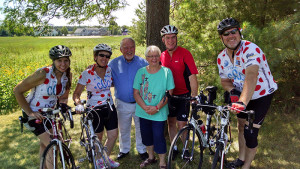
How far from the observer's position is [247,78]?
8.86 feet

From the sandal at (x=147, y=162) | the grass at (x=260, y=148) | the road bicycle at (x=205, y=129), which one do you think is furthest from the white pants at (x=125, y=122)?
the road bicycle at (x=205, y=129)

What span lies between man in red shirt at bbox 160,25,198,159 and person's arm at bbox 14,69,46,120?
1.83 metres

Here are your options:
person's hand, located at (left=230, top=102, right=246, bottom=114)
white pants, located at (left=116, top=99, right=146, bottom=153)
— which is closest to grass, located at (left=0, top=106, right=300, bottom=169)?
white pants, located at (left=116, top=99, right=146, bottom=153)

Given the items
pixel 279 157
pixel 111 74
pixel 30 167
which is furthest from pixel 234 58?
pixel 30 167

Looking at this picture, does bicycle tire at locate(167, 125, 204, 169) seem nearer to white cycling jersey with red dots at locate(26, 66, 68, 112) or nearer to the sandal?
the sandal

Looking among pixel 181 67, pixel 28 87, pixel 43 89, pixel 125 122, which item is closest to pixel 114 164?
pixel 125 122

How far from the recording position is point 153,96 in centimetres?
327

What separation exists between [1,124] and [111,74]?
186 inches

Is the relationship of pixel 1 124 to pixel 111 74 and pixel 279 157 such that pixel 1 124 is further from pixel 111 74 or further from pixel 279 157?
pixel 279 157

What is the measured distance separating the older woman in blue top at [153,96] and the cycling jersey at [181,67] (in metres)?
0.26

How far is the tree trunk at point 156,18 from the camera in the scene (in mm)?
4438

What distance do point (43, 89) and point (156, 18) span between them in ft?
8.51

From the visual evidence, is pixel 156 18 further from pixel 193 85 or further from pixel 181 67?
pixel 193 85

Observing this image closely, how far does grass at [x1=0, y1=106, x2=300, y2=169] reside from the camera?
3.77 meters
